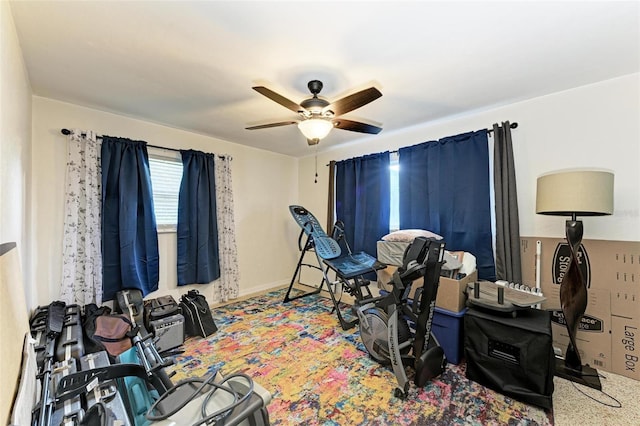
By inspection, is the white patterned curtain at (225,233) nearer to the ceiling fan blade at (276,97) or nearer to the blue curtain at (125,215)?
the blue curtain at (125,215)

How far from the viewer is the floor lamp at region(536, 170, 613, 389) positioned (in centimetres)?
185

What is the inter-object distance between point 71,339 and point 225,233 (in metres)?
2.09

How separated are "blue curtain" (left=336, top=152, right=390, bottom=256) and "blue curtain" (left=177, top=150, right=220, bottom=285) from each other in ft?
6.32

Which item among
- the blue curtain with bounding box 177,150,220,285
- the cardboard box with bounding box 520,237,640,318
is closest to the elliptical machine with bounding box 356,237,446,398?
the cardboard box with bounding box 520,237,640,318

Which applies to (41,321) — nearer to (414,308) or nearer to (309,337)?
(309,337)

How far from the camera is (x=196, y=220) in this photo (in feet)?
11.4

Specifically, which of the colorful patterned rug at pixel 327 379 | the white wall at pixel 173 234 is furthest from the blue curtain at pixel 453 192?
the white wall at pixel 173 234

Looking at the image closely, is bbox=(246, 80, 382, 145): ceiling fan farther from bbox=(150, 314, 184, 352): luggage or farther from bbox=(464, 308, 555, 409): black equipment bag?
bbox=(150, 314, 184, 352): luggage

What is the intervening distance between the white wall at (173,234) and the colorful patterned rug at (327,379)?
1197 mm

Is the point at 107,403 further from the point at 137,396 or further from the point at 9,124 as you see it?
the point at 9,124

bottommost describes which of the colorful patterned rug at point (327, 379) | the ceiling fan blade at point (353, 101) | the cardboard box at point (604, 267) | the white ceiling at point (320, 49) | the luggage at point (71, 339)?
the colorful patterned rug at point (327, 379)

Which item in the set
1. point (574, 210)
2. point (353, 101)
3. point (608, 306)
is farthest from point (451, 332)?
point (353, 101)

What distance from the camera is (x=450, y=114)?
9.51ft

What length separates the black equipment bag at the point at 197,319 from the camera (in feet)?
9.15
